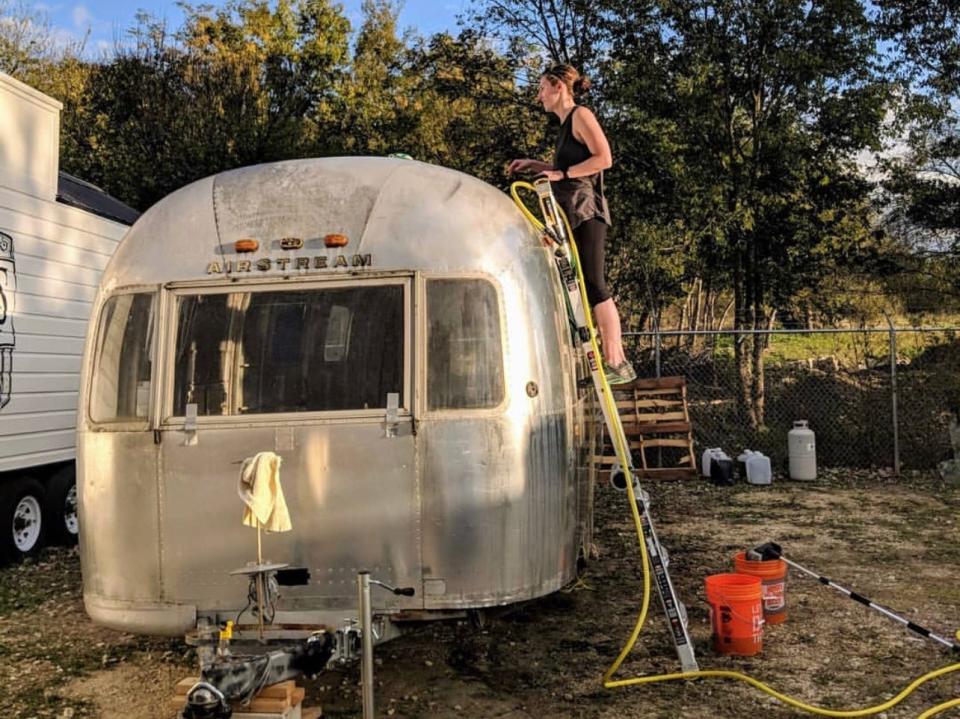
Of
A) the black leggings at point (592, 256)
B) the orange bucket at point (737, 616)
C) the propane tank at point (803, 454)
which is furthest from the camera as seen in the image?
the propane tank at point (803, 454)

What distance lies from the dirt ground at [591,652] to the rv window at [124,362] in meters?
1.67

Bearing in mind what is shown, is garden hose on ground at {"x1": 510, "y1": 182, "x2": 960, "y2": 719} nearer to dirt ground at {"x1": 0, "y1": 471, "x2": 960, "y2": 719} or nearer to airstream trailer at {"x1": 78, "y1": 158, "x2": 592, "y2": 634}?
dirt ground at {"x1": 0, "y1": 471, "x2": 960, "y2": 719}

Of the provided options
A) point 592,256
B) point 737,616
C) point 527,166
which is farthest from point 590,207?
point 737,616

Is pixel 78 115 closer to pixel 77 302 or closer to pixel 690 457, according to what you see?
pixel 77 302

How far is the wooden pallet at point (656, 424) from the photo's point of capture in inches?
482

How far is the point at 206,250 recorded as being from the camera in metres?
4.41

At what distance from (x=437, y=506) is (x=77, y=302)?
6.51m

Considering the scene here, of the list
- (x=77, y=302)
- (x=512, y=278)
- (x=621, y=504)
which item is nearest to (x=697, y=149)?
(x=621, y=504)

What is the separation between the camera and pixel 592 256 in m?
5.33

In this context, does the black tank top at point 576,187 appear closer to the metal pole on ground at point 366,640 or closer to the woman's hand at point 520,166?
the woman's hand at point 520,166

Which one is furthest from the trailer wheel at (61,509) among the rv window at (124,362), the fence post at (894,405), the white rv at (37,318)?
the fence post at (894,405)

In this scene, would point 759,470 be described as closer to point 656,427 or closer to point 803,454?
point 803,454

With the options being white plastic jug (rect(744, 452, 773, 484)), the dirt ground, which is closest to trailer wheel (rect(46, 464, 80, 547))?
the dirt ground

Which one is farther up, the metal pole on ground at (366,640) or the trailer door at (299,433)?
the trailer door at (299,433)
